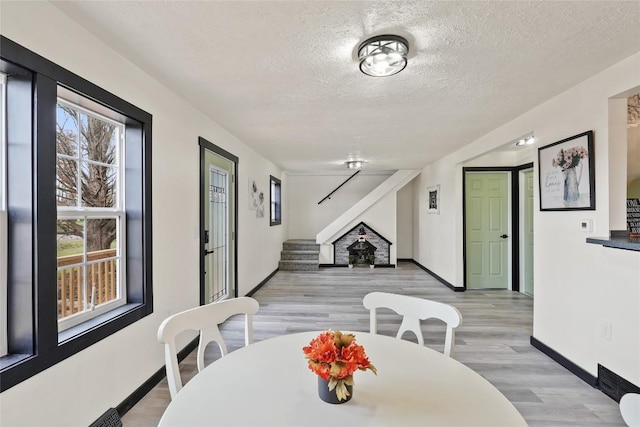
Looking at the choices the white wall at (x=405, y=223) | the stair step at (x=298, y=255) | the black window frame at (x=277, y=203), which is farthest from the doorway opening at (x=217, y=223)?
the white wall at (x=405, y=223)

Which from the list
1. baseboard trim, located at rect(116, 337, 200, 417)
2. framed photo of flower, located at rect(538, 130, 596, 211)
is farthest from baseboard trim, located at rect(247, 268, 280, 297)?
framed photo of flower, located at rect(538, 130, 596, 211)

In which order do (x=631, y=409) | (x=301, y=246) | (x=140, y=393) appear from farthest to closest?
1. (x=301, y=246)
2. (x=140, y=393)
3. (x=631, y=409)

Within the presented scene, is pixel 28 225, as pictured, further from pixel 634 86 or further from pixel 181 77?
pixel 634 86

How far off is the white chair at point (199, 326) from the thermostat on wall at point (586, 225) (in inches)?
101

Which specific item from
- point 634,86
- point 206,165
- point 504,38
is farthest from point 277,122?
point 634,86

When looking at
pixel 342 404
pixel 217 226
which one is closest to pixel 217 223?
pixel 217 226

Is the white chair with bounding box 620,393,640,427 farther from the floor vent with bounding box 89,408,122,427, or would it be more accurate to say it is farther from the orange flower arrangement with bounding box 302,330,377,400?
the floor vent with bounding box 89,408,122,427

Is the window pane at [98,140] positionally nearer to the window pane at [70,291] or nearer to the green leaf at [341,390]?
the window pane at [70,291]

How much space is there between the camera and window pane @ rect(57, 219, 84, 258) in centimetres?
167

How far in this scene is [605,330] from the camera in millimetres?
2193

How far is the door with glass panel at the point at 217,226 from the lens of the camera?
3199mm

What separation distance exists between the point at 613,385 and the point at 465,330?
133cm

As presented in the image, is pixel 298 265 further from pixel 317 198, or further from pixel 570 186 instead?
pixel 570 186

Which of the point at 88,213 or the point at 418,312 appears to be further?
the point at 88,213
